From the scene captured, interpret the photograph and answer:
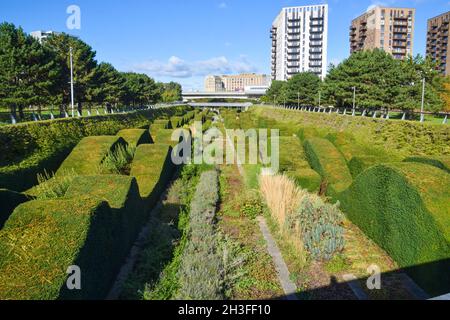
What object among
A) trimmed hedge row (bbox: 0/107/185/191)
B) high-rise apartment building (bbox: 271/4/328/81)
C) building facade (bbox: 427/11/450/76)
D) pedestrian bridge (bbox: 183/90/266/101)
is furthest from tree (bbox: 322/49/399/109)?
pedestrian bridge (bbox: 183/90/266/101)

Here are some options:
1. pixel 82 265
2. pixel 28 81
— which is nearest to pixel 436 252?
pixel 82 265

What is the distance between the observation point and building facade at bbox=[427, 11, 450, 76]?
101 m

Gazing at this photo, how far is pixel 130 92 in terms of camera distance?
71250 millimetres

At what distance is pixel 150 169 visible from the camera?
1112 centimetres

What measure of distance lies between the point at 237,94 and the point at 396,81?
318 ft

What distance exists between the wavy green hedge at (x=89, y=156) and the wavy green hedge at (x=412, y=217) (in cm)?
770

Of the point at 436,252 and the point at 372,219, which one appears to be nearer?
the point at 436,252

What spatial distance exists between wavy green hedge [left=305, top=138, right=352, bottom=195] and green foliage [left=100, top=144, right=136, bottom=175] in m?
6.45

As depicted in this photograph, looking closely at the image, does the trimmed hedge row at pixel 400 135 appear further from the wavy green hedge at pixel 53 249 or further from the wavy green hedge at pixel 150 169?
the wavy green hedge at pixel 53 249

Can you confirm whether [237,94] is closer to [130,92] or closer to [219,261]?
[130,92]

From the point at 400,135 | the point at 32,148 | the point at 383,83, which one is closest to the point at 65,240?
the point at 32,148

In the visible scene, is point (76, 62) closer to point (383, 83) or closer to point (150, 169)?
point (383, 83)

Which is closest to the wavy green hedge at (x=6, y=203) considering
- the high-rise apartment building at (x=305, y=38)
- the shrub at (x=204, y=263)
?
the shrub at (x=204, y=263)

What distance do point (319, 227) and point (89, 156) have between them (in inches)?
311
